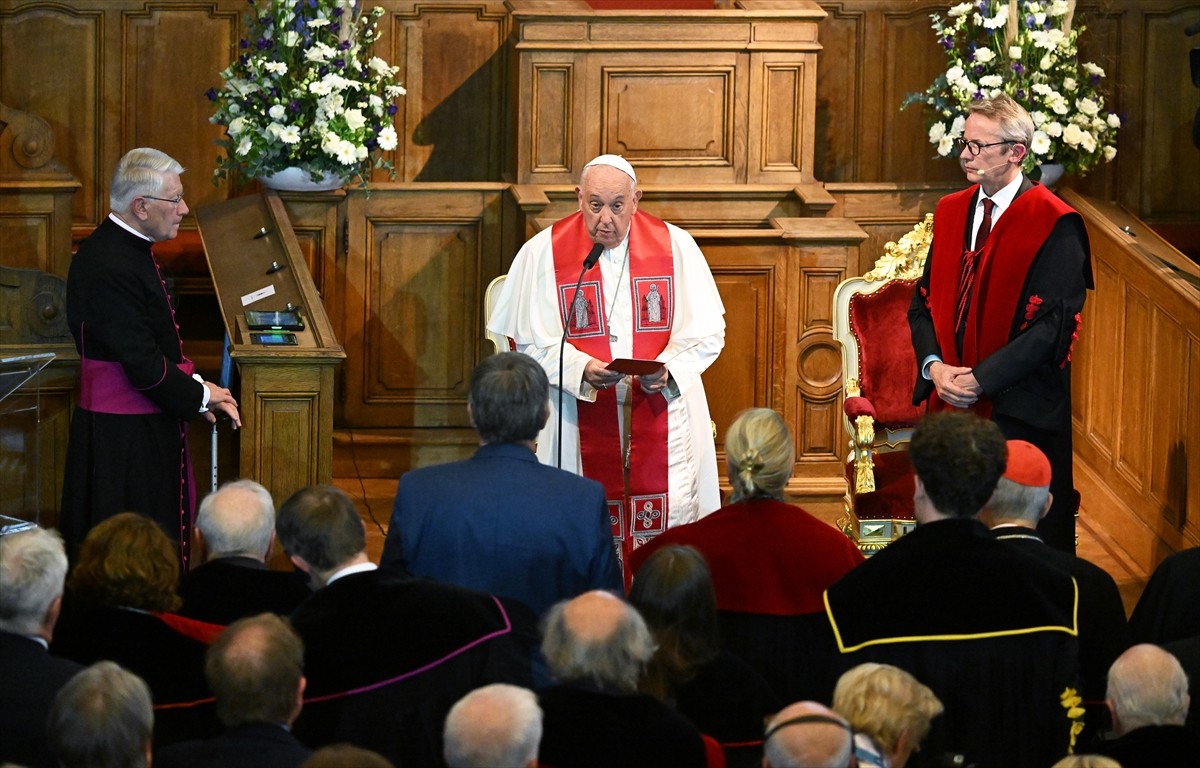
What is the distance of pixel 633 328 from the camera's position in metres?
6.32

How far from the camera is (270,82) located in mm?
7746

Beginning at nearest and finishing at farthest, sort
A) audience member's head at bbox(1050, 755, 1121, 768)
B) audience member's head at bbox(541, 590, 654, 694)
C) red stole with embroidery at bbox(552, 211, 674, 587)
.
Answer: audience member's head at bbox(1050, 755, 1121, 768)
audience member's head at bbox(541, 590, 654, 694)
red stole with embroidery at bbox(552, 211, 674, 587)

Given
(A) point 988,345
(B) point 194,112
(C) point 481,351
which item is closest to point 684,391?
(A) point 988,345

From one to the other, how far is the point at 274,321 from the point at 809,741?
145 inches

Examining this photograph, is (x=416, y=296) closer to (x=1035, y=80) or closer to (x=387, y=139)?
(x=387, y=139)

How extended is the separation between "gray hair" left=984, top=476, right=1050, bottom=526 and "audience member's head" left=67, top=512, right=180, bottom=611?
1960 mm

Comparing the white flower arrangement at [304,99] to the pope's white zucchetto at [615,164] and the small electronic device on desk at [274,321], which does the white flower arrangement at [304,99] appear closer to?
the small electronic device on desk at [274,321]

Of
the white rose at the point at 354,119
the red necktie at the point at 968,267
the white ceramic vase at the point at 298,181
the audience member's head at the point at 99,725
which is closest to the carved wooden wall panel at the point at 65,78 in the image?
the white ceramic vase at the point at 298,181

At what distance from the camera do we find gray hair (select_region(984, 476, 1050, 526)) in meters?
4.24

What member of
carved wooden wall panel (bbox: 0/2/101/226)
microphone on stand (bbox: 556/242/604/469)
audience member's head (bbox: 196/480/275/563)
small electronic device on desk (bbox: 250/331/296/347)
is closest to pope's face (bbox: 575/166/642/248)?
microphone on stand (bbox: 556/242/604/469)

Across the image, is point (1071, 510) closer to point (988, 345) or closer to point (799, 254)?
point (988, 345)

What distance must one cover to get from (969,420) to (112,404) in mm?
2932

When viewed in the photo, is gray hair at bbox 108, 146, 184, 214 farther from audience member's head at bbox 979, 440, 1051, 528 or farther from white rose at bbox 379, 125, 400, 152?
audience member's head at bbox 979, 440, 1051, 528

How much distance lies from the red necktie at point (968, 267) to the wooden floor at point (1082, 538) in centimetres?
147
